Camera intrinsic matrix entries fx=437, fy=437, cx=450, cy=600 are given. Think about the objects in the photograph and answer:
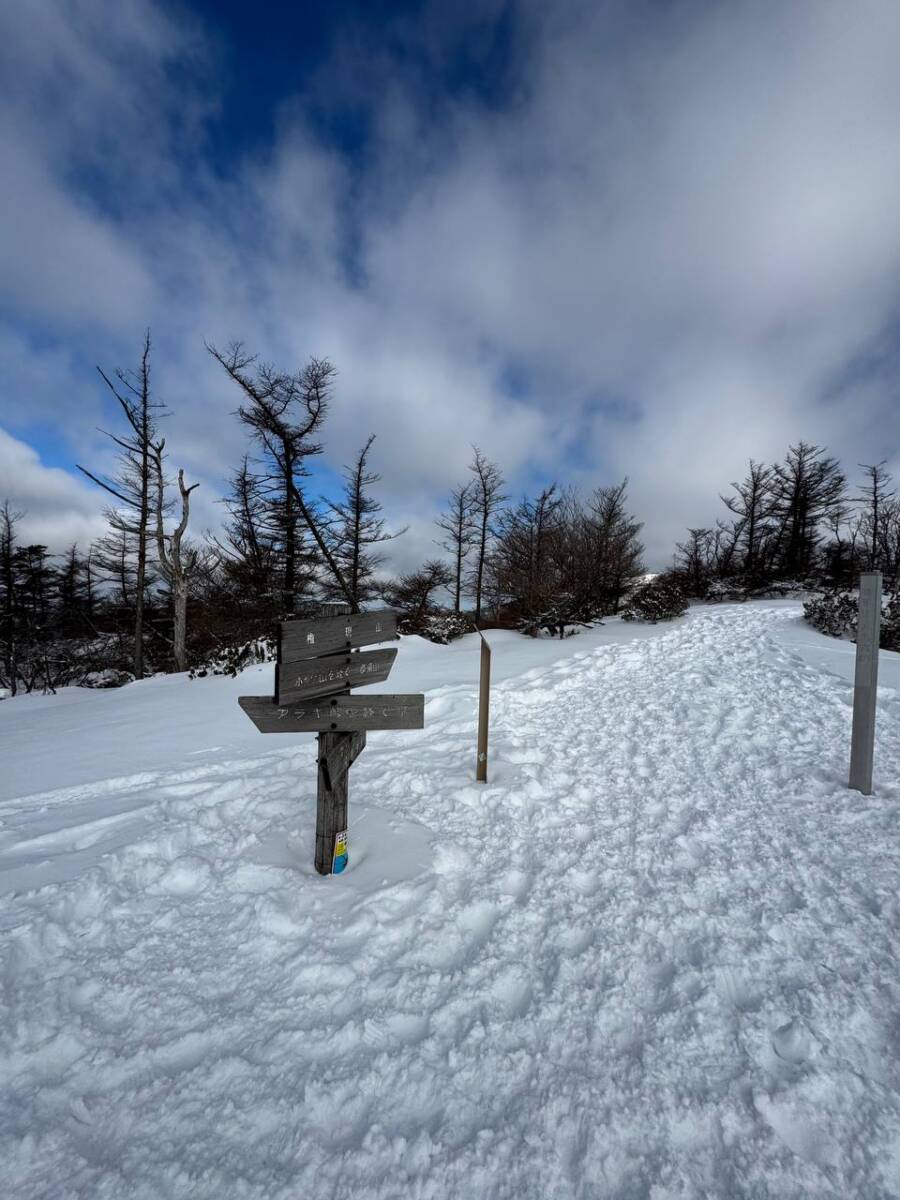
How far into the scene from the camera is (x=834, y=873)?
2.65 m

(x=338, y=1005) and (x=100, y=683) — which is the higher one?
(x=338, y=1005)

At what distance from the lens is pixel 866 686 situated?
3537 millimetres

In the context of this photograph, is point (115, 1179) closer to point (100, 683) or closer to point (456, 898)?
point (456, 898)

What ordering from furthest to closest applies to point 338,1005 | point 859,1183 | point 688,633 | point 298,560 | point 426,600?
point 426,600 → point 298,560 → point 688,633 → point 338,1005 → point 859,1183

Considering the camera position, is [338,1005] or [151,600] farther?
[151,600]

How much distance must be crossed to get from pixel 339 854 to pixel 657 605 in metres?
12.6

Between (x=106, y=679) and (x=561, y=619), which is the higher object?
(x=561, y=619)

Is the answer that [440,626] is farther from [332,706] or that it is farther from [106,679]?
[106,679]

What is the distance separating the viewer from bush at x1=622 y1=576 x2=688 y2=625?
13.1 m

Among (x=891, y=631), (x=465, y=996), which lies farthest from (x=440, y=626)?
(x=465, y=996)

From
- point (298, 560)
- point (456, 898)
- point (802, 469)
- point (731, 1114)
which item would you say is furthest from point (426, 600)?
point (802, 469)

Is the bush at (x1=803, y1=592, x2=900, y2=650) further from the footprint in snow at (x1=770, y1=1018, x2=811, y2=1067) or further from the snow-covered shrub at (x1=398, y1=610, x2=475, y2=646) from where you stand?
the footprint in snow at (x1=770, y1=1018, x2=811, y2=1067)

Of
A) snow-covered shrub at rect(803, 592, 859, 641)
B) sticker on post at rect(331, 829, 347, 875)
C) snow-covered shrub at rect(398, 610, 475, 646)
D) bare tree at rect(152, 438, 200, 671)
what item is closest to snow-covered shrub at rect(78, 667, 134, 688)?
bare tree at rect(152, 438, 200, 671)

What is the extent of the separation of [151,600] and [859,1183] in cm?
2318
